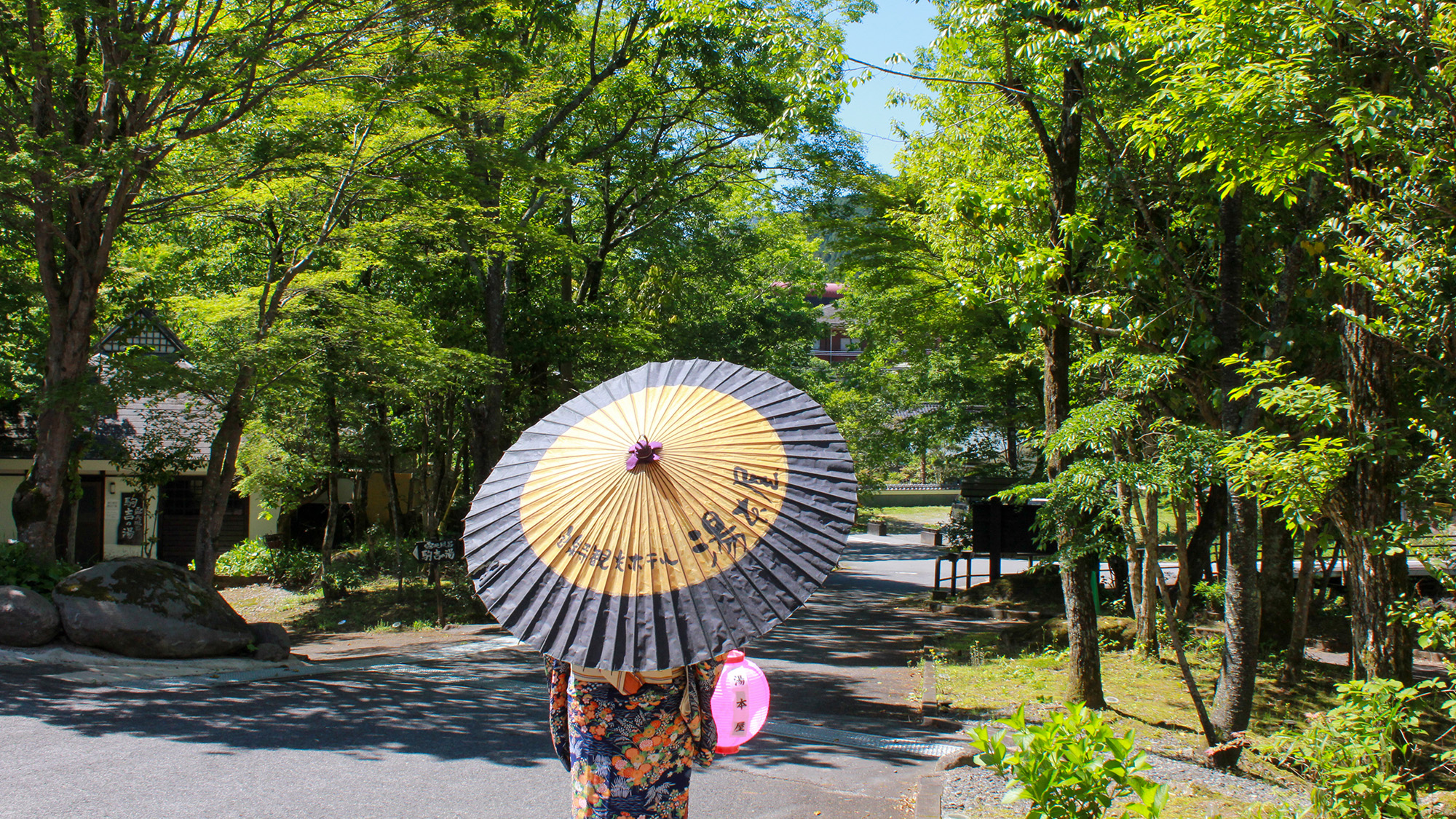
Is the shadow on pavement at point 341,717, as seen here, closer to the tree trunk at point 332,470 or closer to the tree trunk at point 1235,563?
the tree trunk at point 1235,563

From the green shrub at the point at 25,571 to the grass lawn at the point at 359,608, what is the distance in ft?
14.9

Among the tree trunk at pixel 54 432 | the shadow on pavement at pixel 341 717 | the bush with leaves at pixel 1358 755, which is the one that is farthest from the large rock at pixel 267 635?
the bush with leaves at pixel 1358 755

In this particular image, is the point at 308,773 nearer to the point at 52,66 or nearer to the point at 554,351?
the point at 52,66

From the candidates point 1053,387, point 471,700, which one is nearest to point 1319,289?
point 1053,387

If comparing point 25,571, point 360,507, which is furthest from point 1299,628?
point 360,507

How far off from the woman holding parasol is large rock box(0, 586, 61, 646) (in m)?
8.92

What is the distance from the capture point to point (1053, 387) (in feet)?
27.7

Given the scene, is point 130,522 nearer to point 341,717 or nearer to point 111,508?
point 111,508

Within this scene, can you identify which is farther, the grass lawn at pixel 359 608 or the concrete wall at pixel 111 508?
the concrete wall at pixel 111 508

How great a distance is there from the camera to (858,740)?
782cm

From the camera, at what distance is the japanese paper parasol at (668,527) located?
9.05 ft

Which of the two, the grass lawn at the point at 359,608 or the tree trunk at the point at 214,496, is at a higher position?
the tree trunk at the point at 214,496

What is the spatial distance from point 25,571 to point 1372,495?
12904mm

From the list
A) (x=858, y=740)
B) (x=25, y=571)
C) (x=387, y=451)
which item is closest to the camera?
(x=858, y=740)
